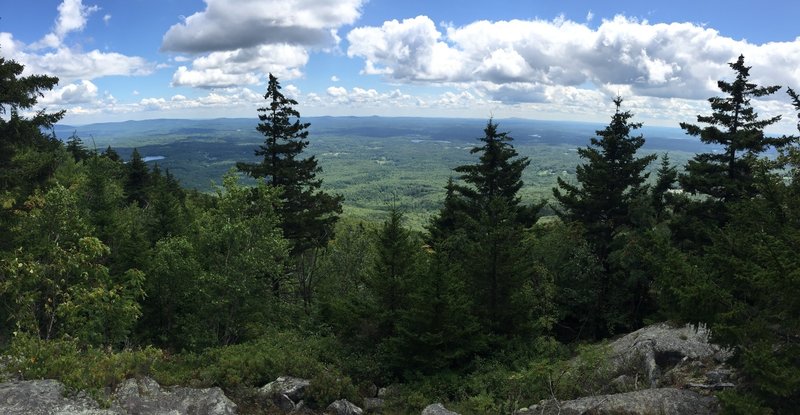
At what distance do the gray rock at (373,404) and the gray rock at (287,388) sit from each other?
2199mm

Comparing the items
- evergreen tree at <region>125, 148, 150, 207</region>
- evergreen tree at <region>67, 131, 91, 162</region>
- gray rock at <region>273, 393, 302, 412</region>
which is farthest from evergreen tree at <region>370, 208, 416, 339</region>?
evergreen tree at <region>67, 131, 91, 162</region>

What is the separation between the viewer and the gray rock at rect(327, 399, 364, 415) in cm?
1380

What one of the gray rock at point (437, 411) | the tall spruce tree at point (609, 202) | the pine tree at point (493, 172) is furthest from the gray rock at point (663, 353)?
the pine tree at point (493, 172)

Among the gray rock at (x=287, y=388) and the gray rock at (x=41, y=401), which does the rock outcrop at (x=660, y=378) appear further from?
the gray rock at (x=41, y=401)

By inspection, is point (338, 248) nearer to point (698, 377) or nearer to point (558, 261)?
point (558, 261)

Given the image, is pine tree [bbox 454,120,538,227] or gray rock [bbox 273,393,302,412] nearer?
gray rock [bbox 273,393,302,412]

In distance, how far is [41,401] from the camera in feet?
32.4

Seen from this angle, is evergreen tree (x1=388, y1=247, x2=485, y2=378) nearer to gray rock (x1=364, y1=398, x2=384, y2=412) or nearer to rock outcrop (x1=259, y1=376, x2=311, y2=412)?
gray rock (x1=364, y1=398, x2=384, y2=412)

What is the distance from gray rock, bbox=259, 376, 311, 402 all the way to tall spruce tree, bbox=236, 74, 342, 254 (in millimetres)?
14201

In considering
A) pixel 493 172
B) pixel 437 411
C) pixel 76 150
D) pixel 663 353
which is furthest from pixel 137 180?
pixel 663 353

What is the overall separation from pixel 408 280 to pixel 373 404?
18.8ft

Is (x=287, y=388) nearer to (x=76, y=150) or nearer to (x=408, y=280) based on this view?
(x=408, y=280)

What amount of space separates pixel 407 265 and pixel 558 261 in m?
10.7

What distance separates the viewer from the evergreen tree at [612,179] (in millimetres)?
24775
